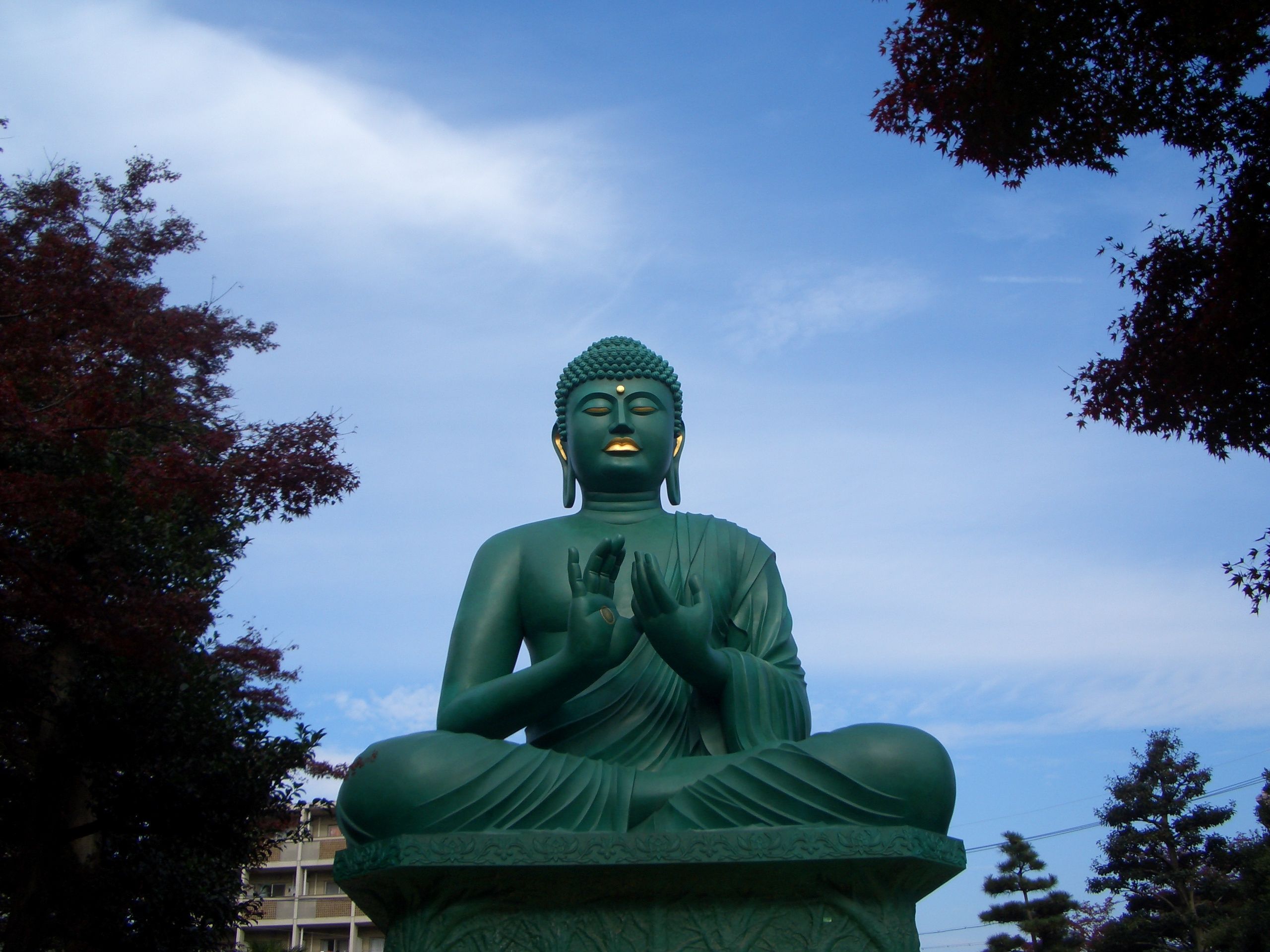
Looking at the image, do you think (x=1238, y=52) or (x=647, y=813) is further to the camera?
(x=1238, y=52)

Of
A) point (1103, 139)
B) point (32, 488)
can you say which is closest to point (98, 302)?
point (32, 488)

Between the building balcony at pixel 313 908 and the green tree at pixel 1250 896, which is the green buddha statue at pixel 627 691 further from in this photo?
the building balcony at pixel 313 908

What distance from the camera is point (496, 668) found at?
496 cm

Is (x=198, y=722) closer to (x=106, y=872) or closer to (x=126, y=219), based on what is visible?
(x=106, y=872)

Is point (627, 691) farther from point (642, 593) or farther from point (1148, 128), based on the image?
point (1148, 128)

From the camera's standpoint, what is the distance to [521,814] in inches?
153

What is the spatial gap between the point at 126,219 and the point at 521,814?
9.52m

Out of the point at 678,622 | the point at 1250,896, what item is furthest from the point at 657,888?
the point at 1250,896

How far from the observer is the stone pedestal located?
372 centimetres

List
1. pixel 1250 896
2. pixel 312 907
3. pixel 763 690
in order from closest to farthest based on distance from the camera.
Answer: pixel 763 690
pixel 1250 896
pixel 312 907

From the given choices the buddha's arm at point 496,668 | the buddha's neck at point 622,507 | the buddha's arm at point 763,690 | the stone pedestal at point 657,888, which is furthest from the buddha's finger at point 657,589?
the buddha's neck at point 622,507

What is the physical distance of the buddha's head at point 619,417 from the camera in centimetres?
542

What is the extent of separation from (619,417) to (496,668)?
1.24 m

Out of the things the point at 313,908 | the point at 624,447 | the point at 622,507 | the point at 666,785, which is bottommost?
the point at 666,785
